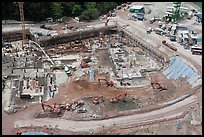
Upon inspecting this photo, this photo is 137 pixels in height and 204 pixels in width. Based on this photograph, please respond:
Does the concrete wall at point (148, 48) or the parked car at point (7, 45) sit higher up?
the concrete wall at point (148, 48)

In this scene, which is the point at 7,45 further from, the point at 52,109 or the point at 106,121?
the point at 106,121

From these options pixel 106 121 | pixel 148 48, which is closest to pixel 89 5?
pixel 148 48

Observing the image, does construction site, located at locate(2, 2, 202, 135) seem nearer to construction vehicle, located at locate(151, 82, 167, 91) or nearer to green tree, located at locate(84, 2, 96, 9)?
construction vehicle, located at locate(151, 82, 167, 91)

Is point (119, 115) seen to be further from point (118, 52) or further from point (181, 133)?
point (118, 52)

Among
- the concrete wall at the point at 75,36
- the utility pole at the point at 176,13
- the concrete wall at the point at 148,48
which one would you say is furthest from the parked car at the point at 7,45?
the utility pole at the point at 176,13

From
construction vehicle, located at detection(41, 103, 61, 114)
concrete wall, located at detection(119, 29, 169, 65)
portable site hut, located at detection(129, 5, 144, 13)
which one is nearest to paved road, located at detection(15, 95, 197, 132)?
construction vehicle, located at detection(41, 103, 61, 114)

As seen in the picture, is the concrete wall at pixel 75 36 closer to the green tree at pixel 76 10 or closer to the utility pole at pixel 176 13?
the green tree at pixel 76 10
